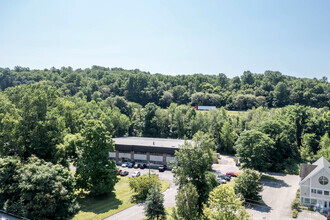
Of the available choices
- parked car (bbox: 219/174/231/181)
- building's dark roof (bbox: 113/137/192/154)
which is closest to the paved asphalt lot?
parked car (bbox: 219/174/231/181)

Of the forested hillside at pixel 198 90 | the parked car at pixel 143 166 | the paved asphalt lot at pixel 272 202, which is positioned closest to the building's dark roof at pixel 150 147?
the parked car at pixel 143 166

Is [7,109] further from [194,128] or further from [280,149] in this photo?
[280,149]

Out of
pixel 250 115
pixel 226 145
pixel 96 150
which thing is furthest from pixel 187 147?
pixel 250 115

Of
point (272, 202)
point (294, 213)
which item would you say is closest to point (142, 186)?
point (272, 202)

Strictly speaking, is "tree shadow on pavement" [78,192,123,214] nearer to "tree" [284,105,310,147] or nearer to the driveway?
the driveway

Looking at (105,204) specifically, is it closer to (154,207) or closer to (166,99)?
(154,207)

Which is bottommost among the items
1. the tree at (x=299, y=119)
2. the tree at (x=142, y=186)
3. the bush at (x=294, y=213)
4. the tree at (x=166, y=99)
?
the bush at (x=294, y=213)

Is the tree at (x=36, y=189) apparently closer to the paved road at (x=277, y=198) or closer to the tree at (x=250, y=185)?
the paved road at (x=277, y=198)
